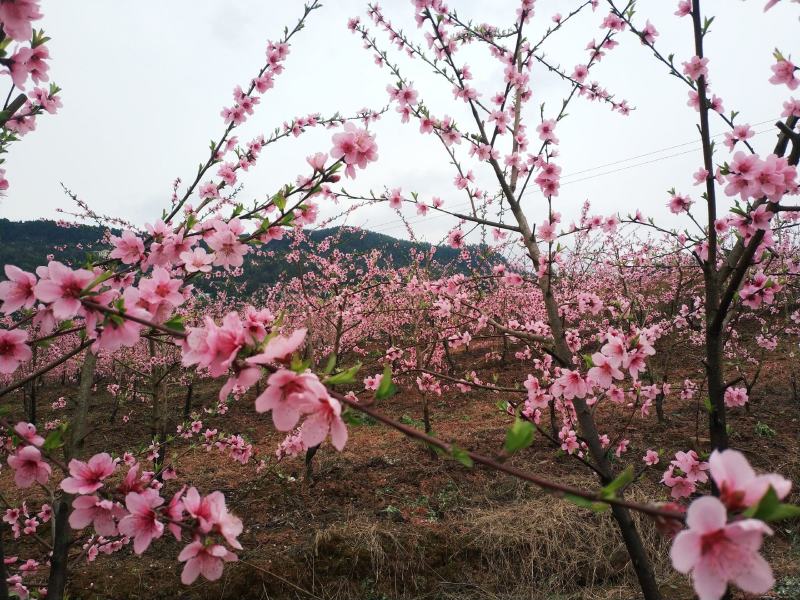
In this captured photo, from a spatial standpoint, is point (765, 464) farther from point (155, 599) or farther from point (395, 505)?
point (155, 599)

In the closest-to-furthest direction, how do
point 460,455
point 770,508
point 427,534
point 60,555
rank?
point 770,508 → point 460,455 → point 60,555 → point 427,534

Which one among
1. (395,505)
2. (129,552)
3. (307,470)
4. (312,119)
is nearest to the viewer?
(312,119)

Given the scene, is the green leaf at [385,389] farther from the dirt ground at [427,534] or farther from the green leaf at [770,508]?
the dirt ground at [427,534]

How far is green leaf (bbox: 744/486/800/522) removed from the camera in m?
0.64

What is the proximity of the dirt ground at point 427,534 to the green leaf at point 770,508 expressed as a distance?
185cm

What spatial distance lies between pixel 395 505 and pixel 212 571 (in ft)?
14.3

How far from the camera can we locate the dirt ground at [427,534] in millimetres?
3719

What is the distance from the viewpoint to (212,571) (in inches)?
46.3

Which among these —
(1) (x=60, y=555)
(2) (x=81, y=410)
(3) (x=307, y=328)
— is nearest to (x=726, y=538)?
(3) (x=307, y=328)

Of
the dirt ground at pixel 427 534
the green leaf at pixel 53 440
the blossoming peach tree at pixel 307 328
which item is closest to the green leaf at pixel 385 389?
the blossoming peach tree at pixel 307 328

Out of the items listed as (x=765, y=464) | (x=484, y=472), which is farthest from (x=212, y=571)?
(x=765, y=464)

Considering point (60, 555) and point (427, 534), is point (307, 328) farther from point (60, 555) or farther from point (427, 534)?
point (427, 534)

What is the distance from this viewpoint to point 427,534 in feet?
13.9

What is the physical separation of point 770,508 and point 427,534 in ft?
13.6
